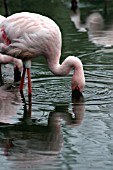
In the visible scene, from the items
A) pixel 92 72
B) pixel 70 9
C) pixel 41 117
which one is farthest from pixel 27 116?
pixel 70 9

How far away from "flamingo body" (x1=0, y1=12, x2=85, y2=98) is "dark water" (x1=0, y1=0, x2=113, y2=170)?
0.44 meters

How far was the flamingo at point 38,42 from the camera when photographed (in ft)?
28.5

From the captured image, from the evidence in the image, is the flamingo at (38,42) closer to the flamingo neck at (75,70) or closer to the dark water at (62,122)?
the flamingo neck at (75,70)

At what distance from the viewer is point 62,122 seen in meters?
7.75

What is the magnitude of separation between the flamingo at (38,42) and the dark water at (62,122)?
395 millimetres

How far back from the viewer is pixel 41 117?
7977mm

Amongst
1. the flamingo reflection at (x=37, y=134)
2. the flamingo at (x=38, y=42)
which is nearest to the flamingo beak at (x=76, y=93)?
the flamingo at (x=38, y=42)

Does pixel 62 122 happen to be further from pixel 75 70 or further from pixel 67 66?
pixel 67 66

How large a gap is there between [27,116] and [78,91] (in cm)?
105

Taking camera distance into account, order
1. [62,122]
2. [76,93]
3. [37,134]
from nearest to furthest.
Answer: [37,134], [62,122], [76,93]

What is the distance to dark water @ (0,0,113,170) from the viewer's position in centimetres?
629

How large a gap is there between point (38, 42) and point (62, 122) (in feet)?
5.09

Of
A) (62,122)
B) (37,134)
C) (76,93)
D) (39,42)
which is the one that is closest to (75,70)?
(76,93)

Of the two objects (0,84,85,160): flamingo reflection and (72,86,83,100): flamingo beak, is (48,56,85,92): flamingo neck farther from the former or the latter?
(0,84,85,160): flamingo reflection
